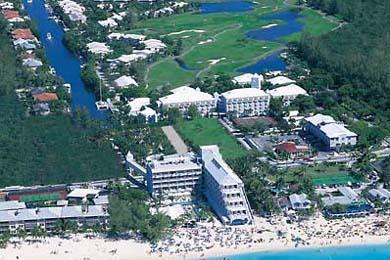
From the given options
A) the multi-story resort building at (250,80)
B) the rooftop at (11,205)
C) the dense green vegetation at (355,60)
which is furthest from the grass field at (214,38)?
the rooftop at (11,205)

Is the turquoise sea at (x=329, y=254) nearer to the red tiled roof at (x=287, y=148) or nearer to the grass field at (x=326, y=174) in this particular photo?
the grass field at (x=326, y=174)

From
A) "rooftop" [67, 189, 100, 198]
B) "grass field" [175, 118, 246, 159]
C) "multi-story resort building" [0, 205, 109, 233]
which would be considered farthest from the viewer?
"grass field" [175, 118, 246, 159]

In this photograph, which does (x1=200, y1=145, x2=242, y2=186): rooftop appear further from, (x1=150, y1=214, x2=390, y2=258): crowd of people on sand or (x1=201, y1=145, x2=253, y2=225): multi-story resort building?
(x1=150, y1=214, x2=390, y2=258): crowd of people on sand

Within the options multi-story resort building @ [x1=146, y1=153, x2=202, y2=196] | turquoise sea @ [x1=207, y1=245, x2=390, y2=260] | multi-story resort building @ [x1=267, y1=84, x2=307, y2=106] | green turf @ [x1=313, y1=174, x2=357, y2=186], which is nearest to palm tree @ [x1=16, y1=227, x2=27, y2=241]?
multi-story resort building @ [x1=146, y1=153, x2=202, y2=196]

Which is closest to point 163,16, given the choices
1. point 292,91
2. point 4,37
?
point 4,37

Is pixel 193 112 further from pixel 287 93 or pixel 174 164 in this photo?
pixel 174 164

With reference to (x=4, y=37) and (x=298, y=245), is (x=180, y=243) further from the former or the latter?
(x=4, y=37)
